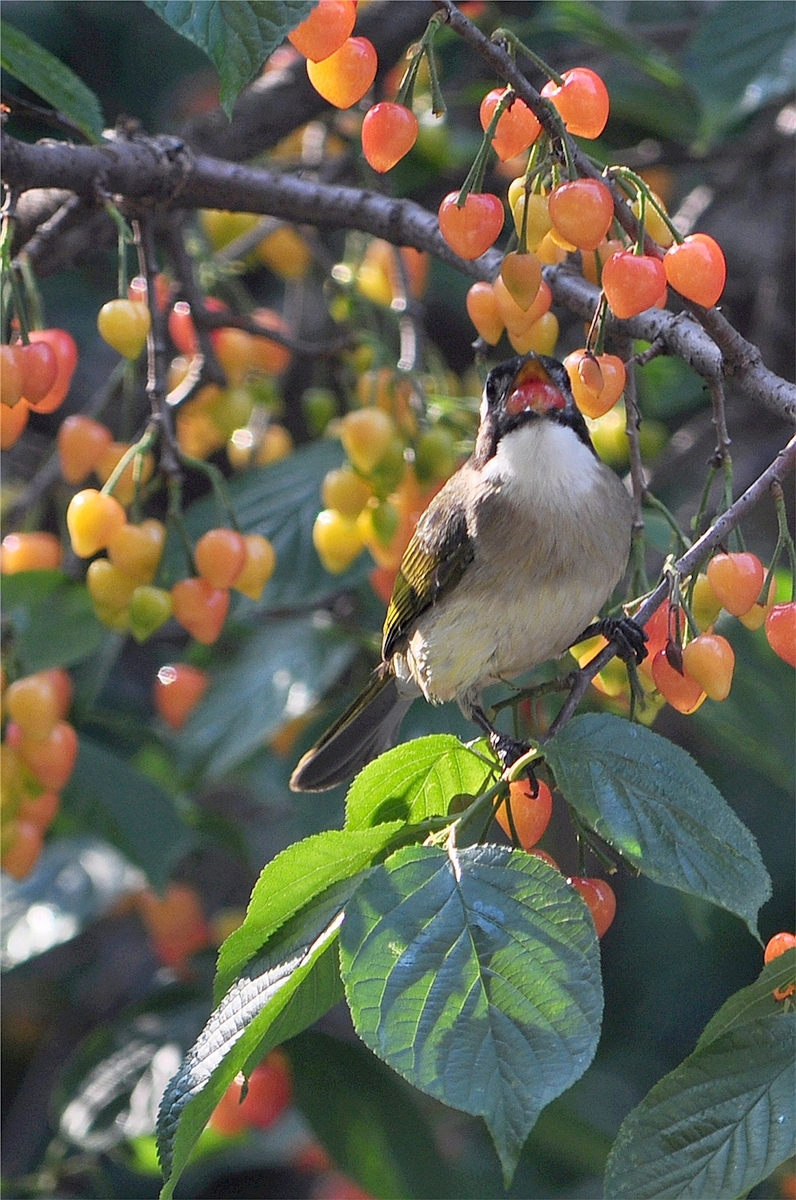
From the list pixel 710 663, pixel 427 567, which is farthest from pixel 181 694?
pixel 710 663

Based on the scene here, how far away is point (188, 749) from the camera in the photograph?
287cm

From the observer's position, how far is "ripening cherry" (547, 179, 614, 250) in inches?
57.6

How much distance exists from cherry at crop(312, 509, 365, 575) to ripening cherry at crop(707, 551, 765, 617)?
96cm

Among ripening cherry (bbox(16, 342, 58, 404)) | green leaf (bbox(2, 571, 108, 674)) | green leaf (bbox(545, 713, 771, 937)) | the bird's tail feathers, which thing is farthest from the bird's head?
green leaf (bbox(545, 713, 771, 937))

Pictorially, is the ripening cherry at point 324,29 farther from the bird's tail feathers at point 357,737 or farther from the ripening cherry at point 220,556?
the bird's tail feathers at point 357,737

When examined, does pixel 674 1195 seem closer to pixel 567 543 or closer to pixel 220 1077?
pixel 220 1077

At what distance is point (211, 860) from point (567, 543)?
2.56 m

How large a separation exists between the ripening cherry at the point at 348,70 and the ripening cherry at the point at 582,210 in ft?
1.02

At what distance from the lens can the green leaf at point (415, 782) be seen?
1.47 m

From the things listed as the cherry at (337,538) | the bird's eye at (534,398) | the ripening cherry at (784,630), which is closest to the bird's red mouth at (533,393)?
the bird's eye at (534,398)

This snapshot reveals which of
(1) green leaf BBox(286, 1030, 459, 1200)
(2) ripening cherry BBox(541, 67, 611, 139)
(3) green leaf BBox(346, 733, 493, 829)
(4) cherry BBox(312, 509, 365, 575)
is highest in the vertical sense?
(2) ripening cherry BBox(541, 67, 611, 139)

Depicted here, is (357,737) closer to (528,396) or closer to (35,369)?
(528,396)

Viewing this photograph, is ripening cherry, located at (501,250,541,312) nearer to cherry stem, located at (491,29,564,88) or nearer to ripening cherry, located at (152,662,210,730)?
cherry stem, located at (491,29,564,88)

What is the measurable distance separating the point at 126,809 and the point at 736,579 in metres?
1.62
